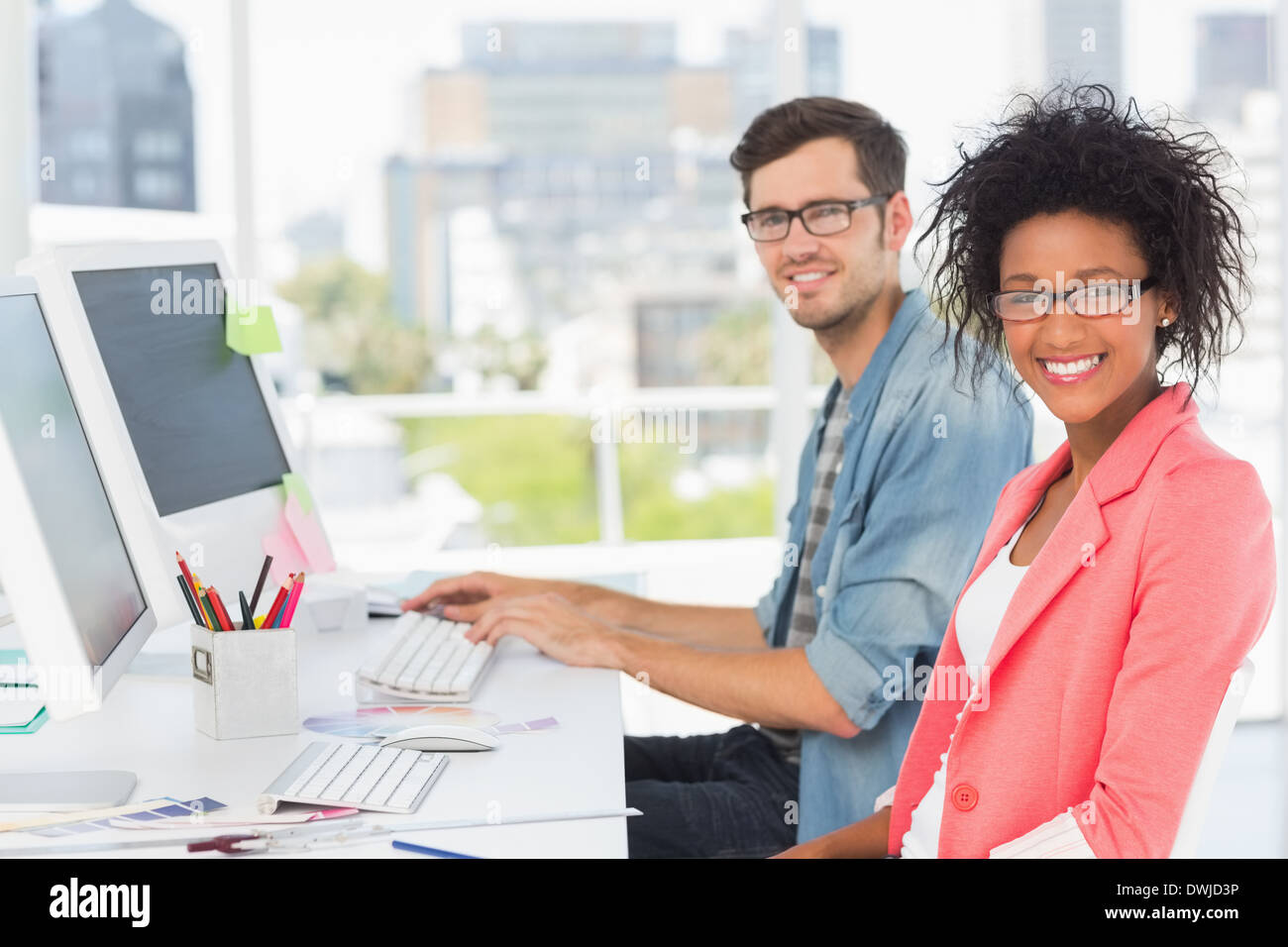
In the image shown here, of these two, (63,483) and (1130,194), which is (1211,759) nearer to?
(1130,194)

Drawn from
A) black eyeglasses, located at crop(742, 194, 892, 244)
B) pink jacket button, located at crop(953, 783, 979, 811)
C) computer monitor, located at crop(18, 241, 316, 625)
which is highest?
black eyeglasses, located at crop(742, 194, 892, 244)

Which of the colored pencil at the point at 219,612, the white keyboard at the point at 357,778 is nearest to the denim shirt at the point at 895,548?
the white keyboard at the point at 357,778

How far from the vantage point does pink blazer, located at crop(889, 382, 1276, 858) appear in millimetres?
958

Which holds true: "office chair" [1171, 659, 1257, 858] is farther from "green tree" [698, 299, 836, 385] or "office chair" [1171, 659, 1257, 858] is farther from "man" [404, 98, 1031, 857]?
"green tree" [698, 299, 836, 385]

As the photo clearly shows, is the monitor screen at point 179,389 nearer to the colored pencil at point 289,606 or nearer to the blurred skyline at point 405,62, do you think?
the colored pencil at point 289,606

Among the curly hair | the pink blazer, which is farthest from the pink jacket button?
the curly hair

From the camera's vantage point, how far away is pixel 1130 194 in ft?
3.61

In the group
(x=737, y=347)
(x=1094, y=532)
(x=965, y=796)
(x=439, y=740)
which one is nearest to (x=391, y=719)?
(x=439, y=740)

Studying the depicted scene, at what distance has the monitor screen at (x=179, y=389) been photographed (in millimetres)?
1354

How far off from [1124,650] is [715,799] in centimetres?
67

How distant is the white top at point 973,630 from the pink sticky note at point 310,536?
0.85 m

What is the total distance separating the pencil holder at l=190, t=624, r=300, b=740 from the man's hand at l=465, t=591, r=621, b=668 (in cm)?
38

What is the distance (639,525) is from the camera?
1258cm

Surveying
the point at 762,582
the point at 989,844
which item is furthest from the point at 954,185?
the point at 762,582
